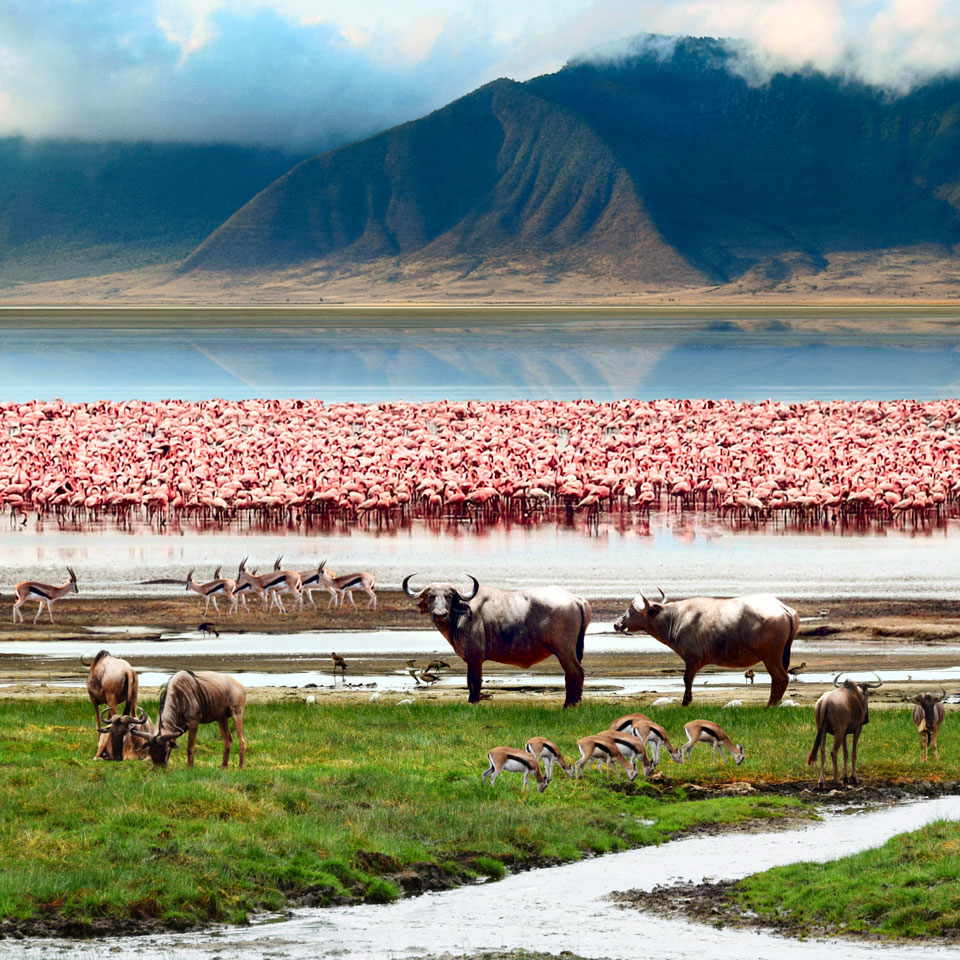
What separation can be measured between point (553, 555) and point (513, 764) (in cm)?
1422

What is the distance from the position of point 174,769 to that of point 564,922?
4072 mm

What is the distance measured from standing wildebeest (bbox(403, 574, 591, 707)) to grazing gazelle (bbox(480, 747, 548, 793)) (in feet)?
11.5

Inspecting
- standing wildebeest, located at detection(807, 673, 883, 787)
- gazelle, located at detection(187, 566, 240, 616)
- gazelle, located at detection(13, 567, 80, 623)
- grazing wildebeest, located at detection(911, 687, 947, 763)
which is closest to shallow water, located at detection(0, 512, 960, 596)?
gazelle, located at detection(187, 566, 240, 616)

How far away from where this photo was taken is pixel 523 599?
17406 mm

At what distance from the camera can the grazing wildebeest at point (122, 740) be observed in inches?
542

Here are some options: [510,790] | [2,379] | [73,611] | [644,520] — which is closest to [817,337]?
[2,379]

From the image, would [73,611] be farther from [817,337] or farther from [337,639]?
[817,337]

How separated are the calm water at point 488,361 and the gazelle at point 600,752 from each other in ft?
156

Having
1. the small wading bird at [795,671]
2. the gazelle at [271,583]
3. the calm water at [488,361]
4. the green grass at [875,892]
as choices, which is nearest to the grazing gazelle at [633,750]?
the green grass at [875,892]

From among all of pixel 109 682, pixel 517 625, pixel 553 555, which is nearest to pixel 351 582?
pixel 553 555

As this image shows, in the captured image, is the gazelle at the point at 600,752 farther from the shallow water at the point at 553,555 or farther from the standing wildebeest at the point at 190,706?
the shallow water at the point at 553,555

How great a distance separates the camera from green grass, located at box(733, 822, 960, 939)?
1058 cm

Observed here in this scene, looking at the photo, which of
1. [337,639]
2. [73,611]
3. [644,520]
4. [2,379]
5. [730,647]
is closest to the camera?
[730,647]

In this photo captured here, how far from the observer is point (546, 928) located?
35.5 ft
